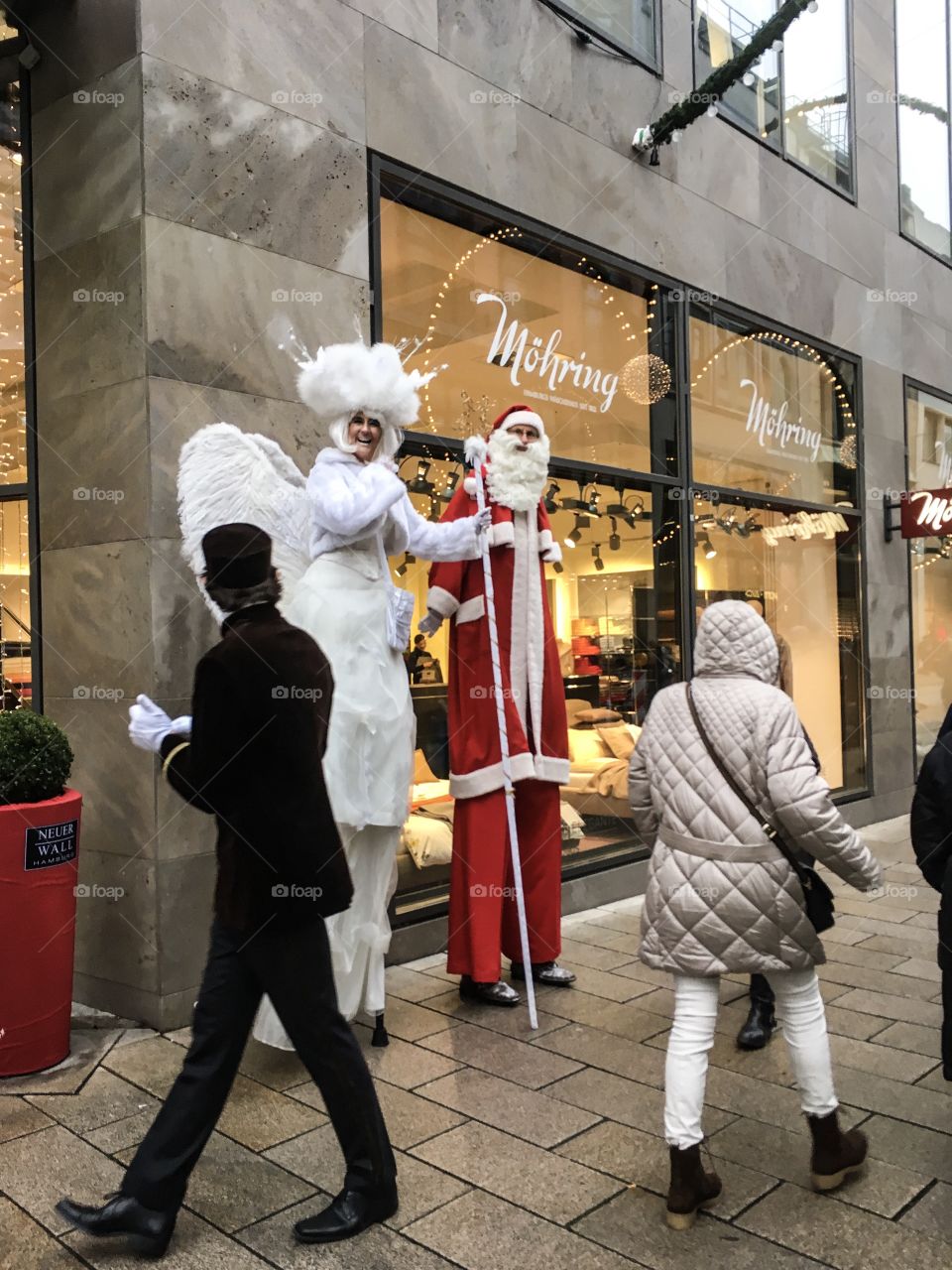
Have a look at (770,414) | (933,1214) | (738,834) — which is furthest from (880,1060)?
(770,414)

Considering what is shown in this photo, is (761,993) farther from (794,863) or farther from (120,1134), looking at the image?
(120,1134)

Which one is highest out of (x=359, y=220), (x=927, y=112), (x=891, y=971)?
(x=927, y=112)

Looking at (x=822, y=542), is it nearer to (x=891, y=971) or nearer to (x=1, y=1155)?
(x=891, y=971)

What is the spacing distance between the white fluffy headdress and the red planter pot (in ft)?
5.92

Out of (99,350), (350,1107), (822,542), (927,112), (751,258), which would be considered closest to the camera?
(350,1107)

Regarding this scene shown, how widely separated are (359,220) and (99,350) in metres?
1.48

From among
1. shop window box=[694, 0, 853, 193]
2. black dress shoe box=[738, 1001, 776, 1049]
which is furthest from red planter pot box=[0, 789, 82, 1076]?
shop window box=[694, 0, 853, 193]

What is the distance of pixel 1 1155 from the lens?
337cm

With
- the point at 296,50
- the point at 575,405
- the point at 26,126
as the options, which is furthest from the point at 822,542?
the point at 26,126

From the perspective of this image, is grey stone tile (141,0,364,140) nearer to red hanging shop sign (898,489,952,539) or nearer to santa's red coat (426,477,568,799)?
santa's red coat (426,477,568,799)

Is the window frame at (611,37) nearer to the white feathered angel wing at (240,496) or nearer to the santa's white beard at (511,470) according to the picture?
the santa's white beard at (511,470)

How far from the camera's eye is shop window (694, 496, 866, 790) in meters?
8.63

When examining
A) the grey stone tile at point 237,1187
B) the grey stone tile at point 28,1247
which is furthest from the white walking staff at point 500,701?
the grey stone tile at point 28,1247

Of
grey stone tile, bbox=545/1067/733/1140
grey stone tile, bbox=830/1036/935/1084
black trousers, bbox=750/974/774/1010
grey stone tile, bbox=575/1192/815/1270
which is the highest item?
black trousers, bbox=750/974/774/1010
